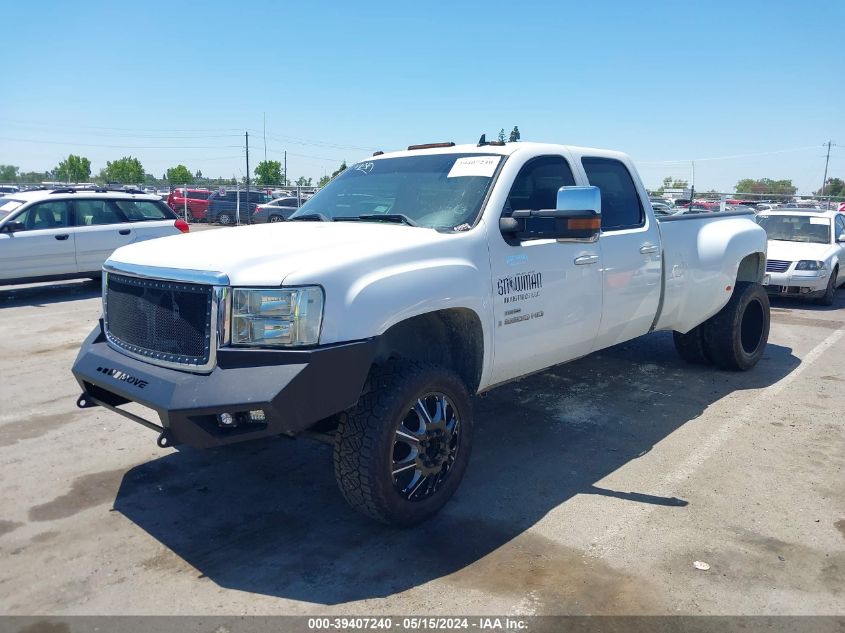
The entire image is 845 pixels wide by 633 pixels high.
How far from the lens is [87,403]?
3.91 m

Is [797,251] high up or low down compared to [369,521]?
up

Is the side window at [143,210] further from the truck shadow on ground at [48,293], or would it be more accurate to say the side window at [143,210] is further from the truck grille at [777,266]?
the truck grille at [777,266]

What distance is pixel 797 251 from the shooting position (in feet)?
38.2

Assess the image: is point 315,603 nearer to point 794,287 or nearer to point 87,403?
point 87,403

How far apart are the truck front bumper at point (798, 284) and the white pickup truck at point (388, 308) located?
7.06 meters

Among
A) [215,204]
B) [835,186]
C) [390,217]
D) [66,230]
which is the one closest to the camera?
[390,217]

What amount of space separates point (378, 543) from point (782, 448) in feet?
9.98

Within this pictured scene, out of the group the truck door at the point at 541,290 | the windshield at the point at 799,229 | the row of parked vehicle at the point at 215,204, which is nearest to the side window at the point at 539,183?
the truck door at the point at 541,290

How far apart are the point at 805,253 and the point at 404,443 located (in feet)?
33.9

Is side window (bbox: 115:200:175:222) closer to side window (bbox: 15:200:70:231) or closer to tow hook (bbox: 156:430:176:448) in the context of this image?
side window (bbox: 15:200:70:231)

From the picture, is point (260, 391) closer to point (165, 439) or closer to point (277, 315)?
point (277, 315)

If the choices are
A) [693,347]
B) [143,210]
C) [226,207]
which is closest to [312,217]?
[693,347]

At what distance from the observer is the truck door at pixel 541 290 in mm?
4152

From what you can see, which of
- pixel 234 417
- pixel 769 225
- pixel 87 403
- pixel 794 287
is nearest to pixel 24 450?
pixel 87 403
